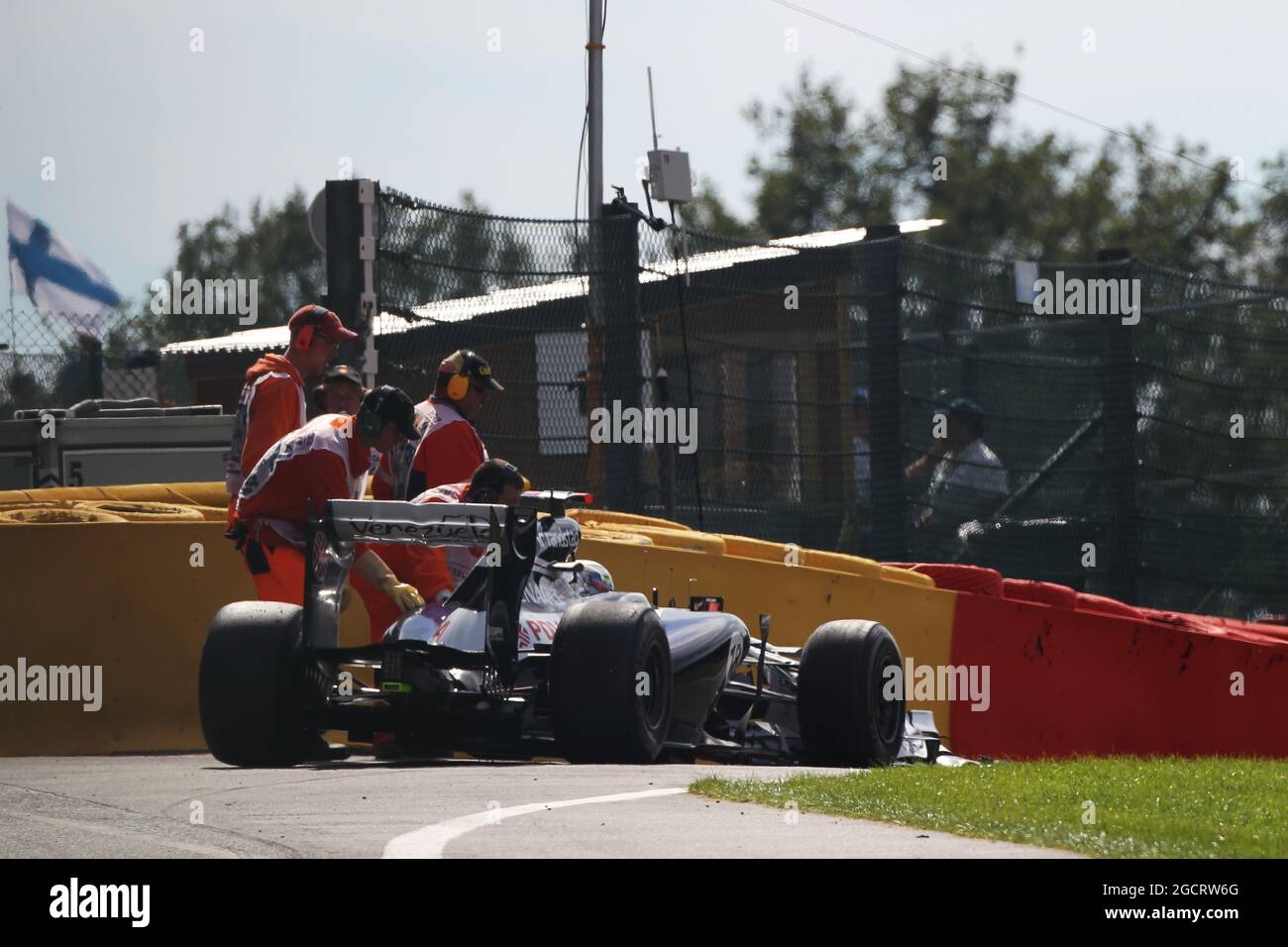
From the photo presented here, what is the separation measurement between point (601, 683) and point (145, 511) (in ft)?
9.83

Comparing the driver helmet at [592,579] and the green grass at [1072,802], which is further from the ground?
the driver helmet at [592,579]

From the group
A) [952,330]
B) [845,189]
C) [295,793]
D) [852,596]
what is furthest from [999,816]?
[845,189]

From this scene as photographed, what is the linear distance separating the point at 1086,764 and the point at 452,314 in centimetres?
445

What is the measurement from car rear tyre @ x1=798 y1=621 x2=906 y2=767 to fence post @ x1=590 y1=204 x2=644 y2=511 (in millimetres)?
2855

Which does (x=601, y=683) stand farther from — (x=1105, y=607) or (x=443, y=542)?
(x=1105, y=607)

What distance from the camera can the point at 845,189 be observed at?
61.5 meters

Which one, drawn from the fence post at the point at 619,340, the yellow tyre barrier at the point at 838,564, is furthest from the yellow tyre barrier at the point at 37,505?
the yellow tyre barrier at the point at 838,564

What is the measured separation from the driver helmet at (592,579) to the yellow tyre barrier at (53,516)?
225 centimetres

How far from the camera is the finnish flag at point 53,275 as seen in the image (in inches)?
703

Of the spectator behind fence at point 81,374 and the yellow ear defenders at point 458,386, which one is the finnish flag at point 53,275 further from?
the yellow ear defenders at point 458,386

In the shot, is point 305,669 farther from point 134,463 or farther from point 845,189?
point 845,189

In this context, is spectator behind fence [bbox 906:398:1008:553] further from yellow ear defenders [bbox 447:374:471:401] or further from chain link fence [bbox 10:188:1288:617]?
yellow ear defenders [bbox 447:374:471:401]

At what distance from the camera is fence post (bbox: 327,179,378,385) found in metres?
11.5

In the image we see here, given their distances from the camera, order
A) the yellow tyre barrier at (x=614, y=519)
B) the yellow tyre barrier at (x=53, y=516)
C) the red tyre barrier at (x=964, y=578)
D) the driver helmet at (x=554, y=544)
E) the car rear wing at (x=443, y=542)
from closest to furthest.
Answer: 1. the car rear wing at (x=443, y=542)
2. the driver helmet at (x=554, y=544)
3. the yellow tyre barrier at (x=53, y=516)
4. the yellow tyre barrier at (x=614, y=519)
5. the red tyre barrier at (x=964, y=578)
